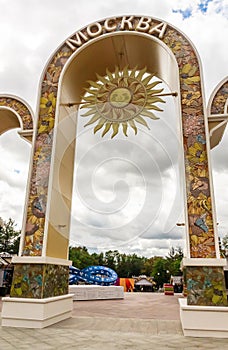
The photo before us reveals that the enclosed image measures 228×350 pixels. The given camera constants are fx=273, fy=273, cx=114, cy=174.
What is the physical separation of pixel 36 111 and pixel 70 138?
3.06ft

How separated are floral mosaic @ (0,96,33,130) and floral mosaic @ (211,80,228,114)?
3626 millimetres

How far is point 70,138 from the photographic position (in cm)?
609

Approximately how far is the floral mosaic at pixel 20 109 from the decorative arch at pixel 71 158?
1.09 feet

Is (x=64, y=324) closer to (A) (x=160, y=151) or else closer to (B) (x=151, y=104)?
(A) (x=160, y=151)

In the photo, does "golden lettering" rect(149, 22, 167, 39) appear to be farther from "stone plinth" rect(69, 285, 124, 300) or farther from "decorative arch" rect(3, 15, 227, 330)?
"stone plinth" rect(69, 285, 124, 300)

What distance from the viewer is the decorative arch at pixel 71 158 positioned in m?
4.21

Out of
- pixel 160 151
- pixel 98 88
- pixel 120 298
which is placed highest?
pixel 98 88

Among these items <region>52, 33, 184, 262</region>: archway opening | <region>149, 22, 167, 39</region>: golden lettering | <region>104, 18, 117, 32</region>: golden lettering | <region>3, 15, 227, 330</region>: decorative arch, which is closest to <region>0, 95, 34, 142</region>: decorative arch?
<region>3, 15, 227, 330</region>: decorative arch

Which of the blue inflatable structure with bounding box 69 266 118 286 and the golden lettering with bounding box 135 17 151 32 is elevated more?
the golden lettering with bounding box 135 17 151 32

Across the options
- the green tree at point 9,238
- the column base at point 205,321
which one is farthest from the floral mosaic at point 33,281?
the green tree at point 9,238

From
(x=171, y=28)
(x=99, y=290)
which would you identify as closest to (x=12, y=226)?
(x=99, y=290)

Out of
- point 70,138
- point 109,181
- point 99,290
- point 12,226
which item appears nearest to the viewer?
point 109,181

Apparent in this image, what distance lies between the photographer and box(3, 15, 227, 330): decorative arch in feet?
13.8

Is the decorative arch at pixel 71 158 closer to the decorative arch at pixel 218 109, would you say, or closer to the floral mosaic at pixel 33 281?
the floral mosaic at pixel 33 281
